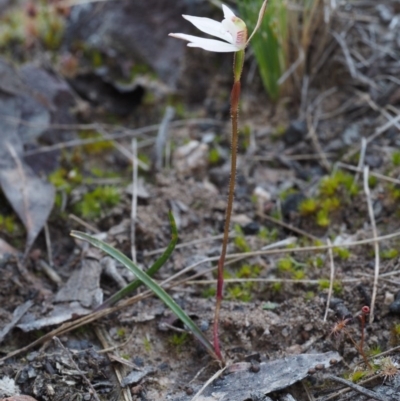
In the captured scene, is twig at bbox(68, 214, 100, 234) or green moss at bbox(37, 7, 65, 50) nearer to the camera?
twig at bbox(68, 214, 100, 234)

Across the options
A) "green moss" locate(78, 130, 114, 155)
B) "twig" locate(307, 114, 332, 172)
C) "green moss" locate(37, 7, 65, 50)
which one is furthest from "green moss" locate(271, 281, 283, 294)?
"green moss" locate(37, 7, 65, 50)

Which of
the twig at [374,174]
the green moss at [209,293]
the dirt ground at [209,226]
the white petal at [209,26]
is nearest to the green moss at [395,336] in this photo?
the dirt ground at [209,226]

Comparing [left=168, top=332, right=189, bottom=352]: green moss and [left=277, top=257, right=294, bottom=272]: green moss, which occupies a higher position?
A: [left=277, top=257, right=294, bottom=272]: green moss

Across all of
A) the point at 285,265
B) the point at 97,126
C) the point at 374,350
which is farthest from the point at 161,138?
the point at 374,350

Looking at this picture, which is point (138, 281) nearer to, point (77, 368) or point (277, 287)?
point (77, 368)

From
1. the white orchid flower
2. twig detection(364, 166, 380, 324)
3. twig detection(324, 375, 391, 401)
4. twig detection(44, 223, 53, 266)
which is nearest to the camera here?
the white orchid flower

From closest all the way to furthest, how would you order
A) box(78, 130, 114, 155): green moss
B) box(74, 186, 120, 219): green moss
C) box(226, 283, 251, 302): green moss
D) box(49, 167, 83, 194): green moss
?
box(226, 283, 251, 302): green moss
box(74, 186, 120, 219): green moss
box(49, 167, 83, 194): green moss
box(78, 130, 114, 155): green moss

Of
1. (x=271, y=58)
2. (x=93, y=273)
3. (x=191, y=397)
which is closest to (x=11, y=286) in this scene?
(x=93, y=273)

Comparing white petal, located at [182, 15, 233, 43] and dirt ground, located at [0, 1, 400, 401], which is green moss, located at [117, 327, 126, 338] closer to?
dirt ground, located at [0, 1, 400, 401]

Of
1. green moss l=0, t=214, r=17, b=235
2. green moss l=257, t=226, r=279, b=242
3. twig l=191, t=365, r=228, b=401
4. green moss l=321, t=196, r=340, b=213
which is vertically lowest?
green moss l=0, t=214, r=17, b=235
